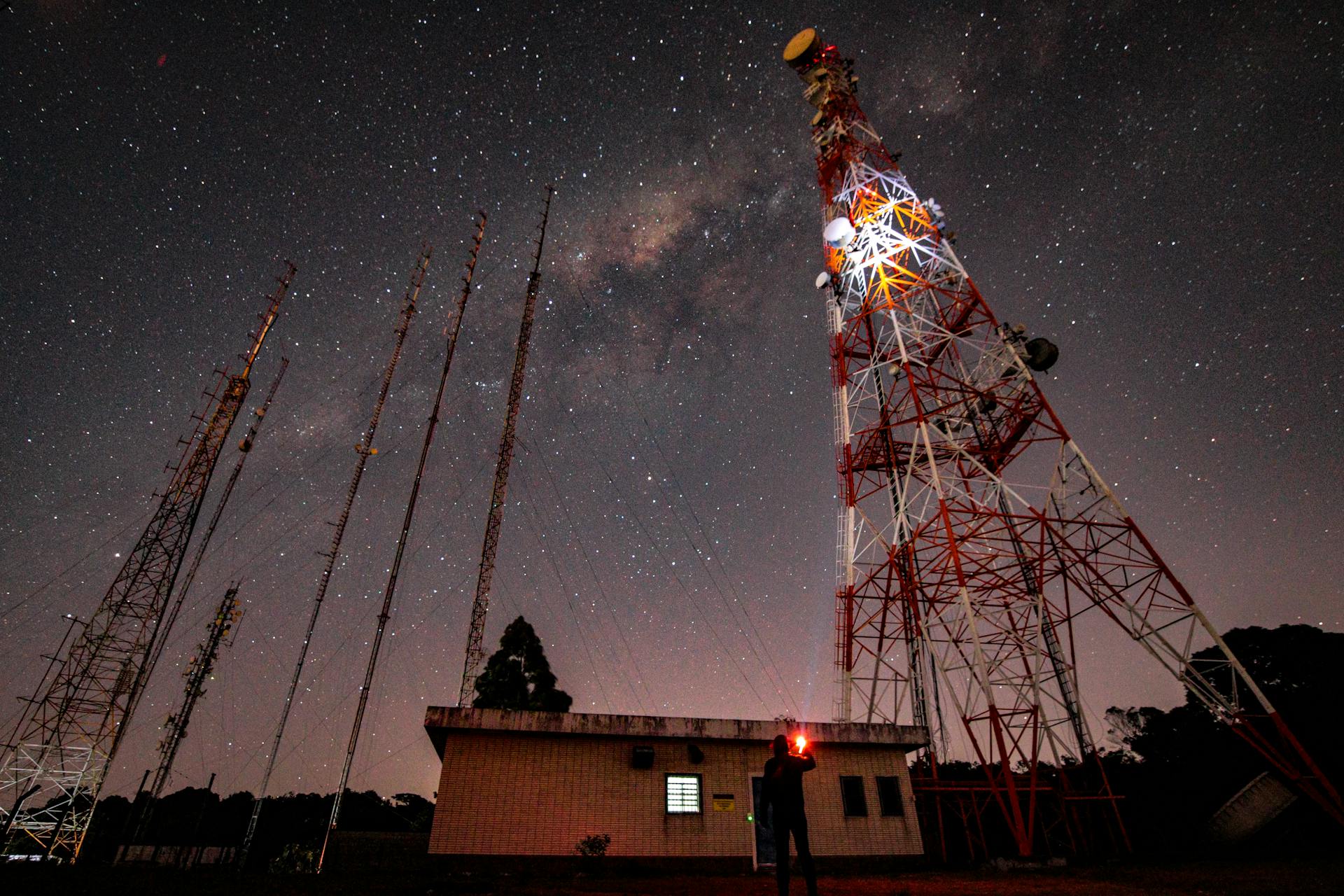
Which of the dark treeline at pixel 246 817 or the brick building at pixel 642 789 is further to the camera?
the dark treeline at pixel 246 817

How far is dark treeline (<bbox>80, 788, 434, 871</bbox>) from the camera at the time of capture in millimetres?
Result: 41344

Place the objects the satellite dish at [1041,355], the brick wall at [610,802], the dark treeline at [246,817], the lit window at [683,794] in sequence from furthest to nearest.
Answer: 1. the dark treeline at [246,817]
2. the satellite dish at [1041,355]
3. the lit window at [683,794]
4. the brick wall at [610,802]

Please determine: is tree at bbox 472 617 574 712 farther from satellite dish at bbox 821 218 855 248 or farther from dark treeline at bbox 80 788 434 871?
satellite dish at bbox 821 218 855 248

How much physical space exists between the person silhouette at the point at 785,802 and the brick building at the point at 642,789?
25.5ft

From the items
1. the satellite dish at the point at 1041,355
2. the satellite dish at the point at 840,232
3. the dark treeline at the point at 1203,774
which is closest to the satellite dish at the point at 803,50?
the satellite dish at the point at 840,232

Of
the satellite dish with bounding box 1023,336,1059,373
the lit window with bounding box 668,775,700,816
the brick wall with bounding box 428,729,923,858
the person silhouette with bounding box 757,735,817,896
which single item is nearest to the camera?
the person silhouette with bounding box 757,735,817,896

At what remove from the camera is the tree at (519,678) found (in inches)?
1174

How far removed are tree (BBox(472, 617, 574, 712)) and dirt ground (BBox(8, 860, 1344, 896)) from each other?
1726 centimetres

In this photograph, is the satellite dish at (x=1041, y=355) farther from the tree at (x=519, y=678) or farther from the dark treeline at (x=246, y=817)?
the dark treeline at (x=246, y=817)

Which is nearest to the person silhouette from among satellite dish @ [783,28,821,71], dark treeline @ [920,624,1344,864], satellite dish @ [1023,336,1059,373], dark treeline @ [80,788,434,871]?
dark treeline @ [920,624,1344,864]

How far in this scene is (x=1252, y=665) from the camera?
29125mm

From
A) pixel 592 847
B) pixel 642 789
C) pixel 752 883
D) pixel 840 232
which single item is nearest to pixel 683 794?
pixel 642 789

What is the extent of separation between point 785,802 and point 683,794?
8.25 meters

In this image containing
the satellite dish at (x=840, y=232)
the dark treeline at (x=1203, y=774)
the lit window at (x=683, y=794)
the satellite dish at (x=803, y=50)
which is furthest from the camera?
the satellite dish at (x=803, y=50)
